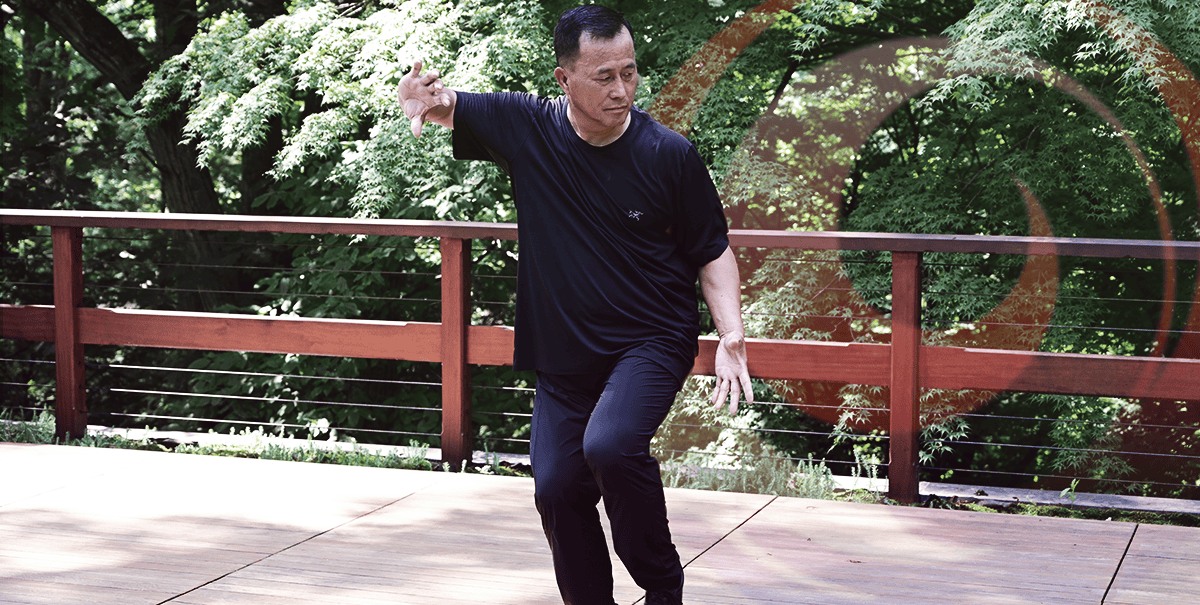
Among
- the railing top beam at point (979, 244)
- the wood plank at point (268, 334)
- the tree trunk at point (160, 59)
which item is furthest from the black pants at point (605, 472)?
the tree trunk at point (160, 59)

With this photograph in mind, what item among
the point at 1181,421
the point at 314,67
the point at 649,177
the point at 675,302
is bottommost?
the point at 1181,421

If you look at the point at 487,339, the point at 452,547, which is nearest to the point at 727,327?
the point at 452,547

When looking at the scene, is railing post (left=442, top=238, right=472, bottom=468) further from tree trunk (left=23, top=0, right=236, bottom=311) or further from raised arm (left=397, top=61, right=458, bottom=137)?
tree trunk (left=23, top=0, right=236, bottom=311)

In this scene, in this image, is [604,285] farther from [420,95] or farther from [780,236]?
[780,236]

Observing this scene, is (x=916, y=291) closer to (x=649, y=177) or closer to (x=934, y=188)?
(x=649, y=177)

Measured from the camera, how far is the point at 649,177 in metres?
2.54

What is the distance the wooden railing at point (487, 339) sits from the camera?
4.26 m

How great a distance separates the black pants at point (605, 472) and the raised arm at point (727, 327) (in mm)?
122

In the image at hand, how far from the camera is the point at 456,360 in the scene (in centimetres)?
502

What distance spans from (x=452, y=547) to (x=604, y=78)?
1.89 metres

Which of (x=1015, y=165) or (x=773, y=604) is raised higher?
(x=1015, y=165)

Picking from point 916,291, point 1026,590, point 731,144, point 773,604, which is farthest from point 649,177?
point 731,144

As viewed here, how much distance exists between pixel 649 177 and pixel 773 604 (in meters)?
1.35

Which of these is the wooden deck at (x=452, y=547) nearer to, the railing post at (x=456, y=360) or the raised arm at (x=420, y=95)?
the railing post at (x=456, y=360)
